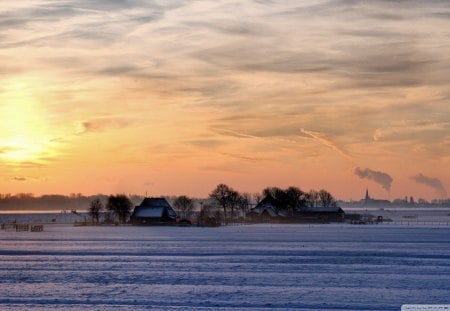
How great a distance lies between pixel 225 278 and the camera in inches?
1547

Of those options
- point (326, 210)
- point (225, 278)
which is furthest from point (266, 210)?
point (225, 278)

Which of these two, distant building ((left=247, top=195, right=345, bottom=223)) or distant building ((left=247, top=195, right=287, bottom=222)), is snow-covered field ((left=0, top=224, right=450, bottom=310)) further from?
distant building ((left=247, top=195, right=287, bottom=222))

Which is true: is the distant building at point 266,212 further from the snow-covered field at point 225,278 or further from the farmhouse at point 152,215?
the snow-covered field at point 225,278

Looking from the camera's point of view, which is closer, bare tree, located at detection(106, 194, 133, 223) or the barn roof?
the barn roof

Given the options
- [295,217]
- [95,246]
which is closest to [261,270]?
[95,246]

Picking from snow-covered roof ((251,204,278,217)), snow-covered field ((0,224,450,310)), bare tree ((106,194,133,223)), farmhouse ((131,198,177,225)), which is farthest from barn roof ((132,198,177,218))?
snow-covered field ((0,224,450,310))

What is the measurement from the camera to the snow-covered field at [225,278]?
30594 millimetres

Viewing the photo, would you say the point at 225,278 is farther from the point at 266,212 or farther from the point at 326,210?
the point at 326,210

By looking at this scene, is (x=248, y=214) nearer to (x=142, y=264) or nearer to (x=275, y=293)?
(x=142, y=264)

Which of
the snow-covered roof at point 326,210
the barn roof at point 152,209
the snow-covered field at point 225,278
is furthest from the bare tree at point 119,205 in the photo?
the snow-covered field at point 225,278

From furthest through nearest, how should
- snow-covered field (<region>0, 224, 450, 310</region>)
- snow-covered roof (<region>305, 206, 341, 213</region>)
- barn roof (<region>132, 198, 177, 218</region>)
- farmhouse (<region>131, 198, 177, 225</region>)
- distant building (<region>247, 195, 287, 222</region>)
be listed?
snow-covered roof (<region>305, 206, 341, 213</region>), distant building (<region>247, 195, 287, 222</region>), barn roof (<region>132, 198, 177, 218</region>), farmhouse (<region>131, 198, 177, 225</region>), snow-covered field (<region>0, 224, 450, 310</region>)

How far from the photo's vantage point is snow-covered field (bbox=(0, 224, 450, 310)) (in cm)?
3059

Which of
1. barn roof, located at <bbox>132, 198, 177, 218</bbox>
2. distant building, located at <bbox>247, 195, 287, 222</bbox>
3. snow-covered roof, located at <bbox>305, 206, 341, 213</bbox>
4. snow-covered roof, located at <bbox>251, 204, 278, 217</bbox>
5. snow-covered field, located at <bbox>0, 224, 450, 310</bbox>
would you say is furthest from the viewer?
snow-covered roof, located at <bbox>305, 206, 341, 213</bbox>

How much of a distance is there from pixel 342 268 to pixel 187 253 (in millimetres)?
16847
